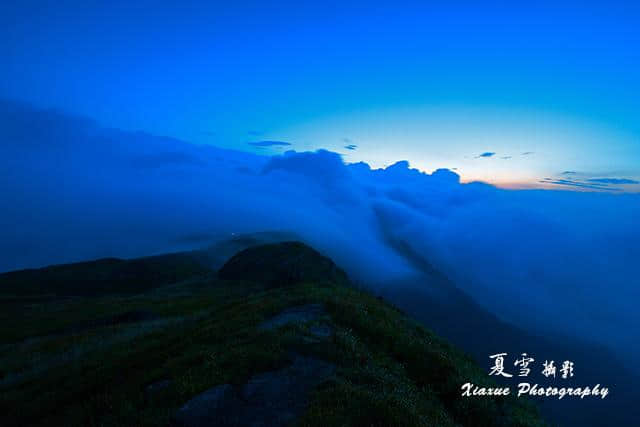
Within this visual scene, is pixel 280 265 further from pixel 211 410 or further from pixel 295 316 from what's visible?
pixel 211 410

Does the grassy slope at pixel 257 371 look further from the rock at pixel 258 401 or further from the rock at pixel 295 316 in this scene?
the rock at pixel 295 316

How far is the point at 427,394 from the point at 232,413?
774 centimetres

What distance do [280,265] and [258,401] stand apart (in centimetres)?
8968

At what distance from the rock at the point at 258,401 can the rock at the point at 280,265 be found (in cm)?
7478

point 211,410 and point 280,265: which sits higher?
point 211,410

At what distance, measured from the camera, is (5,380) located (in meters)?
19.1

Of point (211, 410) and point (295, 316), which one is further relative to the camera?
point (295, 316)

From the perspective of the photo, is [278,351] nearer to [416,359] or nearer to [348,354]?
[348,354]

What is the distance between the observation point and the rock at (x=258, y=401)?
8133 millimetres

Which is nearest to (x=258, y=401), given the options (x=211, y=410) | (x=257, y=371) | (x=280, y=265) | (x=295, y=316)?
(x=211, y=410)

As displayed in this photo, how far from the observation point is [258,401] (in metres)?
8.92

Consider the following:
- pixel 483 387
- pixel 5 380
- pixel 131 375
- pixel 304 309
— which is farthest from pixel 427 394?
pixel 5 380

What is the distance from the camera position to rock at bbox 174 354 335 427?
813cm

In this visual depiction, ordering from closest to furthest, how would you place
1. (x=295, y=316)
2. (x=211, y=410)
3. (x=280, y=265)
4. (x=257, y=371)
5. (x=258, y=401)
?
(x=211, y=410) → (x=258, y=401) → (x=257, y=371) → (x=295, y=316) → (x=280, y=265)
